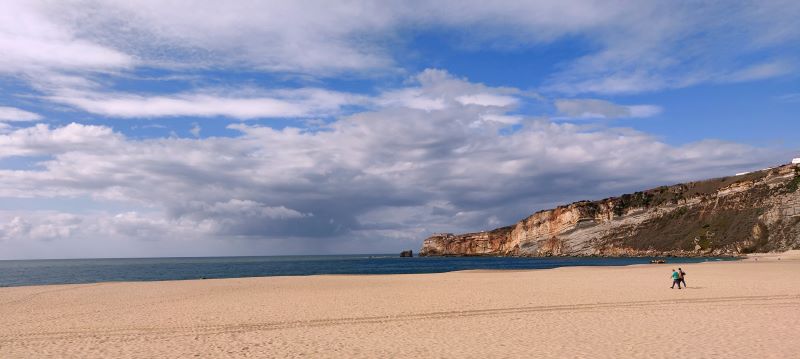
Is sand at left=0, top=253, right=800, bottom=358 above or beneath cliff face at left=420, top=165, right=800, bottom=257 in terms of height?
beneath

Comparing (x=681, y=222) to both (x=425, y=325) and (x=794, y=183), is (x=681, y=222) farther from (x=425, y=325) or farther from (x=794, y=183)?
(x=425, y=325)

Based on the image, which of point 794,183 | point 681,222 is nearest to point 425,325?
point 794,183

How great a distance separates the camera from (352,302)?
27266 millimetres

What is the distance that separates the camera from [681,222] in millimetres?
134750

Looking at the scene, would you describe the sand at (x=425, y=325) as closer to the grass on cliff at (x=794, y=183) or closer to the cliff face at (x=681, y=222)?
the cliff face at (x=681, y=222)

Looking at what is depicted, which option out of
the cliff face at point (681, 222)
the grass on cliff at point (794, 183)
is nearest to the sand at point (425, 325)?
the cliff face at point (681, 222)

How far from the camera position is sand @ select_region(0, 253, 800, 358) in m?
14.2

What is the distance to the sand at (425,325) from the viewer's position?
46.6 ft

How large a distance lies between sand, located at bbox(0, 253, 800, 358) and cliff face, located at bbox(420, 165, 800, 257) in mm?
95768

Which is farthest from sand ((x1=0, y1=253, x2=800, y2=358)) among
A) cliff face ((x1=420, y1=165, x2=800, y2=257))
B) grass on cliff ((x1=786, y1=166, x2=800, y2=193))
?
grass on cliff ((x1=786, y1=166, x2=800, y2=193))

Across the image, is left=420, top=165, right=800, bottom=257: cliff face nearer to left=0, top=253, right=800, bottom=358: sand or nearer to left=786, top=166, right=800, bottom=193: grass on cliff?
left=786, top=166, right=800, bottom=193: grass on cliff

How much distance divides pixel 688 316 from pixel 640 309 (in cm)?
246

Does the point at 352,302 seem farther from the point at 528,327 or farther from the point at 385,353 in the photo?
the point at 385,353

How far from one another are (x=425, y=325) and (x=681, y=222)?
138 m
